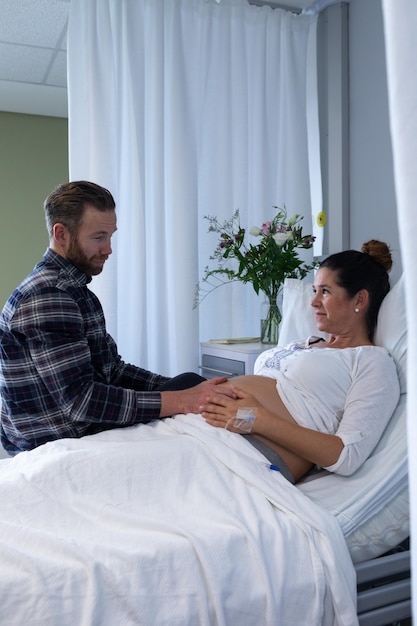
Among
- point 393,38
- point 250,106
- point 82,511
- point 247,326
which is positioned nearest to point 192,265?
point 247,326

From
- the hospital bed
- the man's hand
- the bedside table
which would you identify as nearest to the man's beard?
the man's hand

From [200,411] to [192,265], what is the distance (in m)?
1.49

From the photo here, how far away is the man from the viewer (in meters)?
1.52

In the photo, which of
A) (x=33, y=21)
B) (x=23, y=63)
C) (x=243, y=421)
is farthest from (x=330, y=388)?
(x=23, y=63)

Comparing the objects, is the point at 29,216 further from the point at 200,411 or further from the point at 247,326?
the point at 200,411

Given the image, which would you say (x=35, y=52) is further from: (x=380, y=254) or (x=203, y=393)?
(x=203, y=393)

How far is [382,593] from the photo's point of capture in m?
1.18

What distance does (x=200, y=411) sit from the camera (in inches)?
60.8

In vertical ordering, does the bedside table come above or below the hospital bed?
above

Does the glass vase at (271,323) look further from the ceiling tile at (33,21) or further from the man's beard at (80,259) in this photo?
the ceiling tile at (33,21)

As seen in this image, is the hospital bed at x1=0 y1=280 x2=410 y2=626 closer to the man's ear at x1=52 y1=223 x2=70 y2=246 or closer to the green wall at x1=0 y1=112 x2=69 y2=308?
the man's ear at x1=52 y1=223 x2=70 y2=246

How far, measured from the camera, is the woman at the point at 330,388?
1.41 meters

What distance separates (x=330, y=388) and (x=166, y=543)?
0.70m

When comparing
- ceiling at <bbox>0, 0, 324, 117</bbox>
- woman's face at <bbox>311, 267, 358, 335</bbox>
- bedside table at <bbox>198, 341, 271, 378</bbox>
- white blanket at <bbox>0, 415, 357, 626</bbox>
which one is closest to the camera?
white blanket at <bbox>0, 415, 357, 626</bbox>
